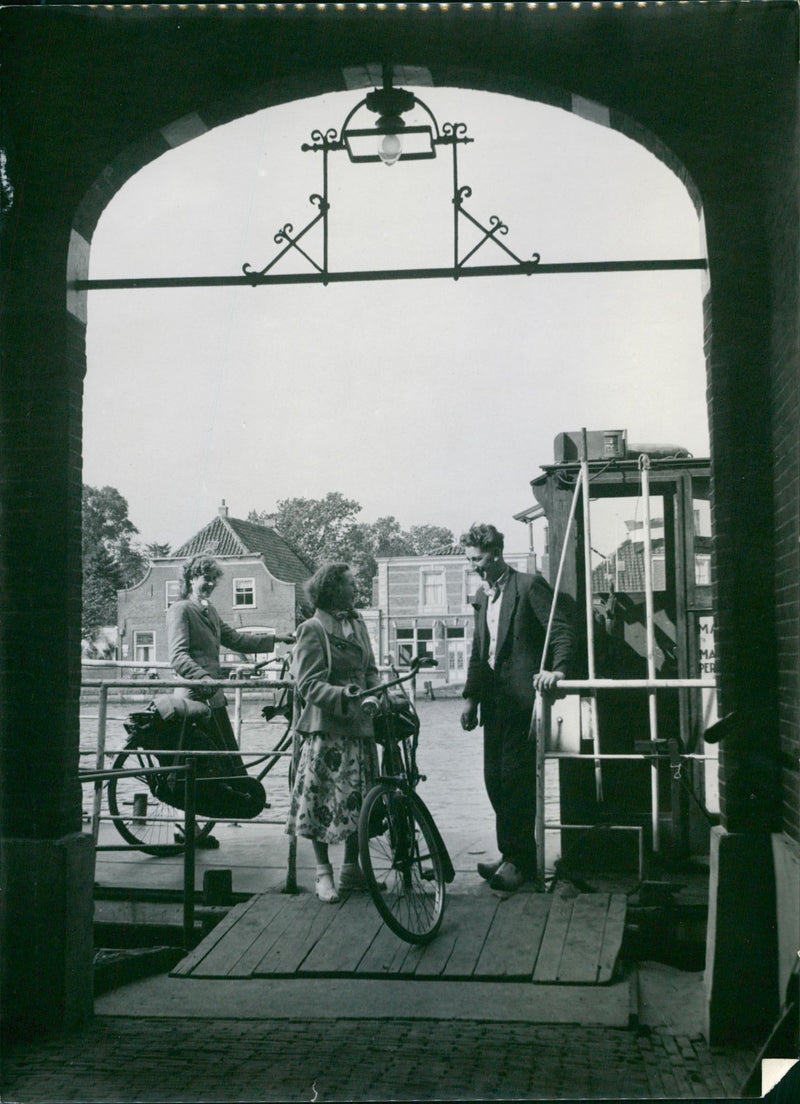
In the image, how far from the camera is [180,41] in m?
4.78

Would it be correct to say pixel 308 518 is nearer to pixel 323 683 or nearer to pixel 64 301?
pixel 323 683

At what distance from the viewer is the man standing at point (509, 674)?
247 inches

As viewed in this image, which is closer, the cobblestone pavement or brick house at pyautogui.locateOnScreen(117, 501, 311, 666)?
the cobblestone pavement

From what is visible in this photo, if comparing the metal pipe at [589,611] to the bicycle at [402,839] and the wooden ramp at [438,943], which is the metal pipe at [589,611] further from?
the bicycle at [402,839]

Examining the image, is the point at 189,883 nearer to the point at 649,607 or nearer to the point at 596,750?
the point at 596,750

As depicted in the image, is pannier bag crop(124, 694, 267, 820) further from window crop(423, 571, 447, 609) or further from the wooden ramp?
window crop(423, 571, 447, 609)

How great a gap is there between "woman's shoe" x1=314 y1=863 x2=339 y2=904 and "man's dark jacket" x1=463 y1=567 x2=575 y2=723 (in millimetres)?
1304

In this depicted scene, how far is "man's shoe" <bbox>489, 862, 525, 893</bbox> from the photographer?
608 cm

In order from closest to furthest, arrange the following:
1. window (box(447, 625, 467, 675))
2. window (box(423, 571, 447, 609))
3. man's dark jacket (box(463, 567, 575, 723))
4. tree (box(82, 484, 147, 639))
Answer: man's dark jacket (box(463, 567, 575, 723))
tree (box(82, 484, 147, 639))
window (box(423, 571, 447, 609))
window (box(447, 625, 467, 675))

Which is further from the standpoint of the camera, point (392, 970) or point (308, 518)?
point (308, 518)

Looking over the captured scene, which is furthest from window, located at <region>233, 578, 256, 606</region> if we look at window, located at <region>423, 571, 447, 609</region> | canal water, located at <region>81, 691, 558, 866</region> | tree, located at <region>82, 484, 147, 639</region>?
window, located at <region>423, 571, 447, 609</region>

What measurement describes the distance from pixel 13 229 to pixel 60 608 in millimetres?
1656

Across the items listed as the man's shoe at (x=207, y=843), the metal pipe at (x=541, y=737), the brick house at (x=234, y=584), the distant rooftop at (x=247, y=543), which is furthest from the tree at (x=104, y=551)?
the metal pipe at (x=541, y=737)

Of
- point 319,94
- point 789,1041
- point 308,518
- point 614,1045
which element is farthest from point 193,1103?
point 308,518
